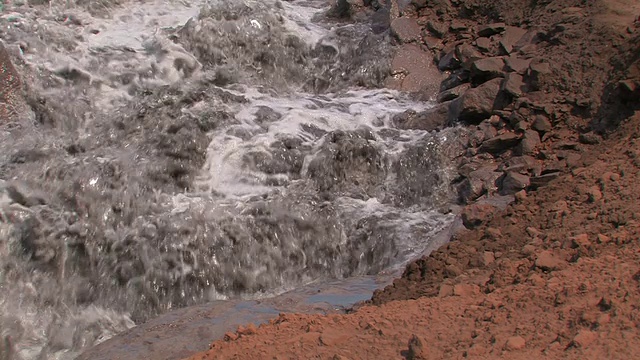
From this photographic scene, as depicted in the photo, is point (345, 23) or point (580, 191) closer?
point (580, 191)

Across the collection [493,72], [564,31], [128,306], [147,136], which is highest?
[564,31]

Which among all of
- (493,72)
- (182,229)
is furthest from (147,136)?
(493,72)

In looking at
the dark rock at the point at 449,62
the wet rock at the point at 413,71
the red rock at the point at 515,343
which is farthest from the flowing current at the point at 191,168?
the red rock at the point at 515,343

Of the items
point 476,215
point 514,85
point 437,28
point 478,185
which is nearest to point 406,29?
point 437,28

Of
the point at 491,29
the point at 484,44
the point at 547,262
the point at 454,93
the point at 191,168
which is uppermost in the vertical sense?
the point at 547,262

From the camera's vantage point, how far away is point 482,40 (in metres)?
7.22

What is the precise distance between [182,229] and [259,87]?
2.45m

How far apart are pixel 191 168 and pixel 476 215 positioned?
2.45 metres

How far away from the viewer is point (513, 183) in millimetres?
5305

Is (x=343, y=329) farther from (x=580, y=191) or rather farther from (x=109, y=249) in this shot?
(x=109, y=249)

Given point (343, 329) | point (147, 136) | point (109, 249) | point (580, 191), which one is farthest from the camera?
point (147, 136)

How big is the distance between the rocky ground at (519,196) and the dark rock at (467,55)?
0.9 inches

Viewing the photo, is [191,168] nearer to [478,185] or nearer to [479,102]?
[478,185]

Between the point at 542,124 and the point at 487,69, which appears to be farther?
the point at 487,69
